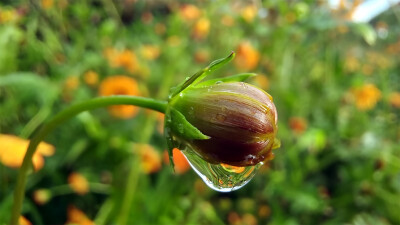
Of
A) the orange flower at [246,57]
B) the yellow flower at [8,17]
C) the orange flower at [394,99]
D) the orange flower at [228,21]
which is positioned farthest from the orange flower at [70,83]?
the orange flower at [394,99]

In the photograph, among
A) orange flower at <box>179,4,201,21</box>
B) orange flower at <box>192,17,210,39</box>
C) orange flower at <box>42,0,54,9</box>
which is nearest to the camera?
orange flower at <box>42,0,54,9</box>

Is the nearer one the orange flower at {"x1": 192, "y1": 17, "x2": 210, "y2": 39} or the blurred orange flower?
the blurred orange flower

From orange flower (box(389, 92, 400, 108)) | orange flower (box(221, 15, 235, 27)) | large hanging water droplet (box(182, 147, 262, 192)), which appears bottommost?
orange flower (box(389, 92, 400, 108))

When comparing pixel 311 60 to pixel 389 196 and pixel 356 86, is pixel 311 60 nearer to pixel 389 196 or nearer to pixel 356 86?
pixel 356 86

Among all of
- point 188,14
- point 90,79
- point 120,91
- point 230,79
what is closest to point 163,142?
point 120,91

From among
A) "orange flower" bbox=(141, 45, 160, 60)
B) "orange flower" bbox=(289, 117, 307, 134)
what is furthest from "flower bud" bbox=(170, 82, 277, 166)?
"orange flower" bbox=(141, 45, 160, 60)

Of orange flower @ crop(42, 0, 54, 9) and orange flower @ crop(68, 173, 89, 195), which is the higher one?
orange flower @ crop(42, 0, 54, 9)

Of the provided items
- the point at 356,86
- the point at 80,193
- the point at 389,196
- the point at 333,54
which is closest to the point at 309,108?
the point at 356,86

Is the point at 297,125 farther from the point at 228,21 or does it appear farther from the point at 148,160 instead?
the point at 228,21

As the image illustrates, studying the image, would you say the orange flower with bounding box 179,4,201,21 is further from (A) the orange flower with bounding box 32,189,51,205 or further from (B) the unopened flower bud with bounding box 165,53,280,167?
(B) the unopened flower bud with bounding box 165,53,280,167
